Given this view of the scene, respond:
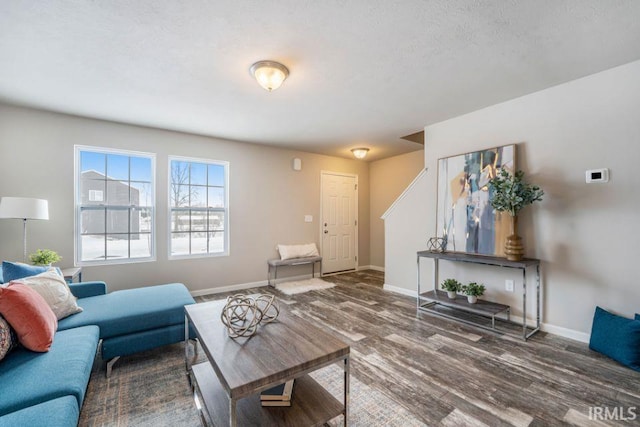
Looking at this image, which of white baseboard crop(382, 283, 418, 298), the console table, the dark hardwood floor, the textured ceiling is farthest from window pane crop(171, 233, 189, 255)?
the console table

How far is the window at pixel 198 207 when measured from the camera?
4.25m

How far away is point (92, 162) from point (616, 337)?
587 cm

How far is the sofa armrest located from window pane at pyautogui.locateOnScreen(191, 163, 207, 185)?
2.06 meters

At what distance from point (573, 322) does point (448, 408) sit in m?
1.94

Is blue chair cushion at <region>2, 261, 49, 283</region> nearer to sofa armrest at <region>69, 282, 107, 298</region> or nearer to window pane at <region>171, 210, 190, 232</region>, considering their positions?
sofa armrest at <region>69, 282, 107, 298</region>

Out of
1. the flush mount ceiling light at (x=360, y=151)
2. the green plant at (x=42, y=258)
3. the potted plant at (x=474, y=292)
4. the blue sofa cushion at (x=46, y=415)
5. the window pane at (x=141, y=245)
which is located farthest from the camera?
the flush mount ceiling light at (x=360, y=151)

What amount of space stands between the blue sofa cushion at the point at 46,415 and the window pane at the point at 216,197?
3.50 meters

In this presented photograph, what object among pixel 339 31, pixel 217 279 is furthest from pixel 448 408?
pixel 217 279

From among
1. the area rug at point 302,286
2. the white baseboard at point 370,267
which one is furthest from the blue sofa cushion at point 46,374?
the white baseboard at point 370,267

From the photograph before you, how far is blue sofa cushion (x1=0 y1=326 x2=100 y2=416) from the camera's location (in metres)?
1.27

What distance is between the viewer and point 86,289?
2.67 meters

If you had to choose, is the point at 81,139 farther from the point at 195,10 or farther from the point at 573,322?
the point at 573,322

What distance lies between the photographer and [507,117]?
3.21 m

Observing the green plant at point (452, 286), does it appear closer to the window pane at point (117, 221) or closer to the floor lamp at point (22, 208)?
the window pane at point (117, 221)
